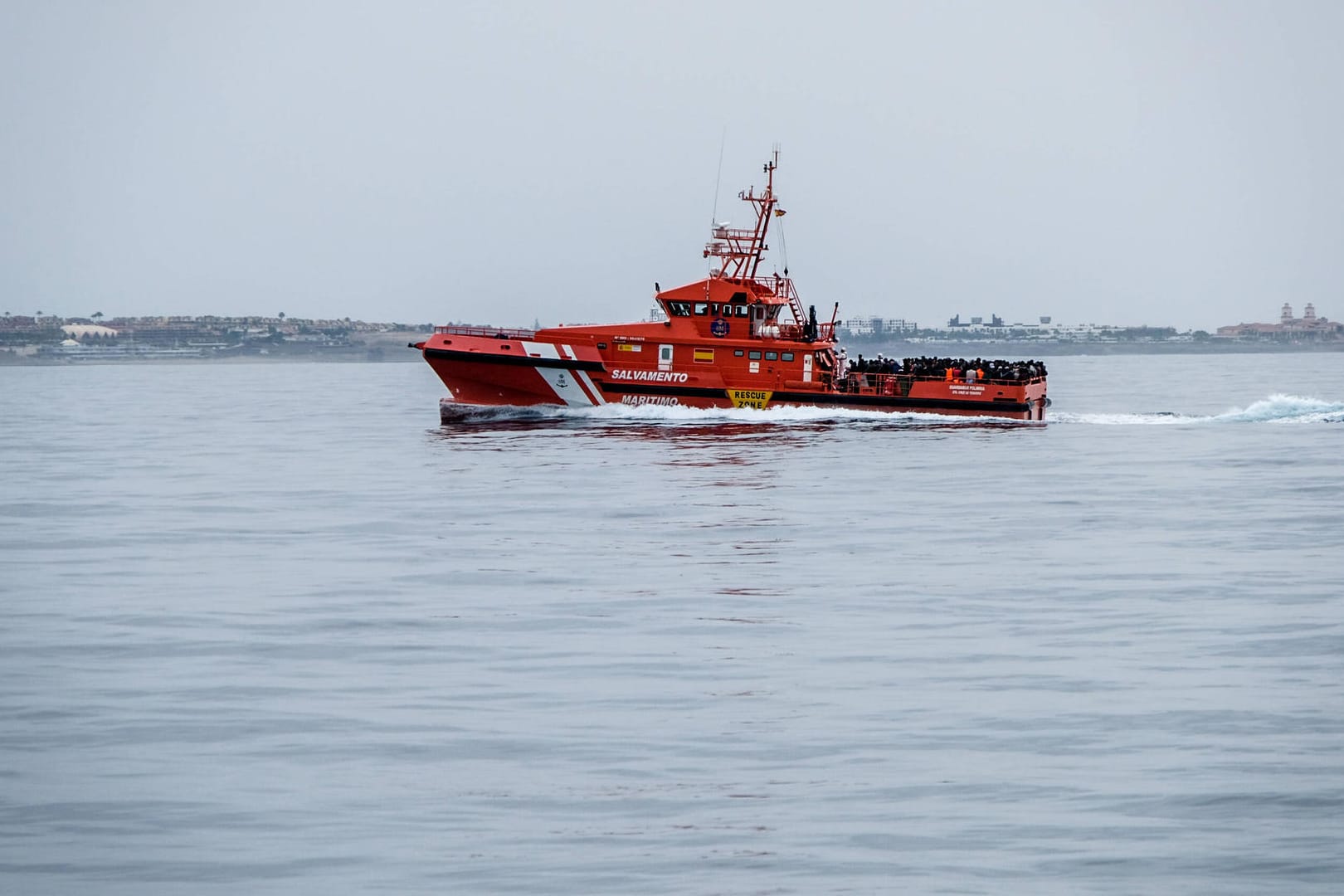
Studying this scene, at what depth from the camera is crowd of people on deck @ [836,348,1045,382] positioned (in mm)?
57500

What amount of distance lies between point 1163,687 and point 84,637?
41.2 feet

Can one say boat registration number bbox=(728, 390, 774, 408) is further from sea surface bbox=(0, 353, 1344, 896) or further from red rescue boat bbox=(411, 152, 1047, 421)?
sea surface bbox=(0, 353, 1344, 896)

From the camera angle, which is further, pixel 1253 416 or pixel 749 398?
pixel 1253 416

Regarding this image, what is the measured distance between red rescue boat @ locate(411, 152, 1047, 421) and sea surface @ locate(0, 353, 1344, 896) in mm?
19681

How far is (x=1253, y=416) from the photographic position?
64.4 metres

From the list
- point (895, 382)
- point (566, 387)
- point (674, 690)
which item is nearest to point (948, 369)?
point (895, 382)

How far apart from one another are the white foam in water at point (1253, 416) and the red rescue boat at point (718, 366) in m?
4.95

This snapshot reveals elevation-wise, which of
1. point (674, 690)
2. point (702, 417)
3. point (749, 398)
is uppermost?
point (749, 398)

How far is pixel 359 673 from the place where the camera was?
56.6 ft

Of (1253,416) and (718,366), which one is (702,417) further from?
(1253,416)

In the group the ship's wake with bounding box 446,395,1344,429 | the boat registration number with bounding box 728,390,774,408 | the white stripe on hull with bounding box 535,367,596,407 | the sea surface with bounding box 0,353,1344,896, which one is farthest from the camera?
the white stripe on hull with bounding box 535,367,596,407

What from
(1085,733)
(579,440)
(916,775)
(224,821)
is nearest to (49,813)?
(224,821)

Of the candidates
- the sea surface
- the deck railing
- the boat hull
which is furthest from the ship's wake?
the sea surface

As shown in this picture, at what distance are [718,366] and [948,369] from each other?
8613mm
